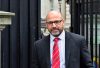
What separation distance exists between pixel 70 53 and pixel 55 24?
31cm

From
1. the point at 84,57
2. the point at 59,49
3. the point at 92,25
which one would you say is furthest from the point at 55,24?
the point at 92,25

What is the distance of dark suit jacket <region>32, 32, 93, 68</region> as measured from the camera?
3992mm

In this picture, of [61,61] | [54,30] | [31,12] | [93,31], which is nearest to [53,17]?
[54,30]

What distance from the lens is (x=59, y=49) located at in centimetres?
399

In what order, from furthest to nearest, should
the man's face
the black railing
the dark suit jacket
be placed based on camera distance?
the black railing < the dark suit jacket < the man's face

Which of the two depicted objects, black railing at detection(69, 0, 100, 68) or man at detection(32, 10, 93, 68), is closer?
man at detection(32, 10, 93, 68)

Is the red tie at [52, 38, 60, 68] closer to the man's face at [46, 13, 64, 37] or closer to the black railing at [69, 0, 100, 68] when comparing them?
the man's face at [46, 13, 64, 37]

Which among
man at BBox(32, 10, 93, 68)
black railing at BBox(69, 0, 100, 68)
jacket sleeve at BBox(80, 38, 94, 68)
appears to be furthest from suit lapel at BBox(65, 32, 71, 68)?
black railing at BBox(69, 0, 100, 68)

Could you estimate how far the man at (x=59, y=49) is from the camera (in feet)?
12.9

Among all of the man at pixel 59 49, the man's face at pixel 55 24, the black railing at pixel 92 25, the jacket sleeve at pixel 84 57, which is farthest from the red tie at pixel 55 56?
the black railing at pixel 92 25

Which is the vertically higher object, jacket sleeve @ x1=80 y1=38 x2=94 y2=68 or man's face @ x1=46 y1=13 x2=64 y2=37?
man's face @ x1=46 y1=13 x2=64 y2=37

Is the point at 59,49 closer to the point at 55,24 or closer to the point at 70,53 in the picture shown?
the point at 70,53

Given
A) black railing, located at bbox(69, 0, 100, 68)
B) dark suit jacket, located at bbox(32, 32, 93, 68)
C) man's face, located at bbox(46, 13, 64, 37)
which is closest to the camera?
man's face, located at bbox(46, 13, 64, 37)

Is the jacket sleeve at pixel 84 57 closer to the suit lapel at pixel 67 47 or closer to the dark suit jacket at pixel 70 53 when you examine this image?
the dark suit jacket at pixel 70 53
